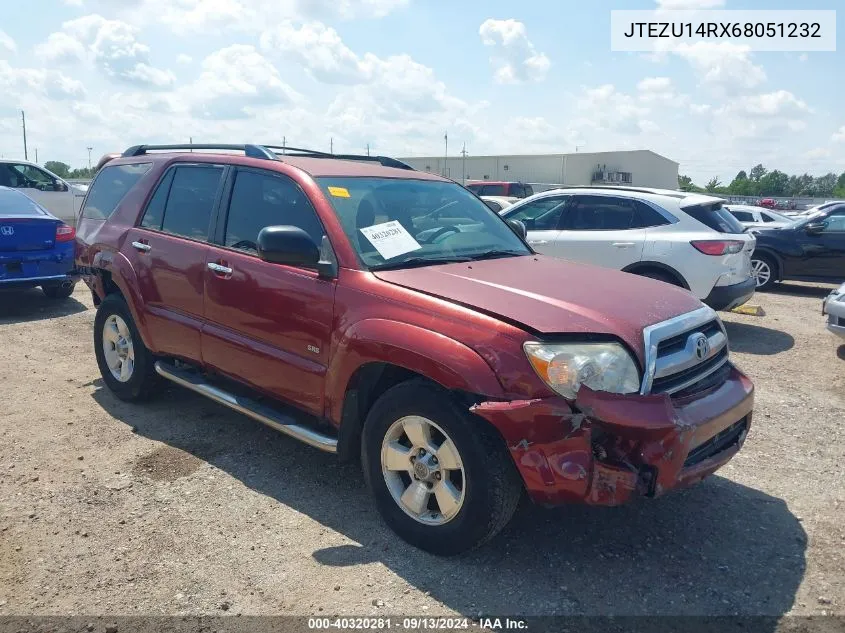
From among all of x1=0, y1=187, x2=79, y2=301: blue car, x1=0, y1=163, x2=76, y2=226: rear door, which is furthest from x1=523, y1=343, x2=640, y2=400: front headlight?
x1=0, y1=163, x2=76, y2=226: rear door

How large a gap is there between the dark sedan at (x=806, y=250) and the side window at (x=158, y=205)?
9547 mm

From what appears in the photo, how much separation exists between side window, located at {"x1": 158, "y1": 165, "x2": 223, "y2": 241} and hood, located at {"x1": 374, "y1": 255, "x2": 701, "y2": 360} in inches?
64.1

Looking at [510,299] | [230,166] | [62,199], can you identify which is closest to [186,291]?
[230,166]

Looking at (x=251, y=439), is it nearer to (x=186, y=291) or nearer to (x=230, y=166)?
(x=186, y=291)

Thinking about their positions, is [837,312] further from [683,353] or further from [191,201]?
[191,201]

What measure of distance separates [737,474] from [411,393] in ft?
7.84

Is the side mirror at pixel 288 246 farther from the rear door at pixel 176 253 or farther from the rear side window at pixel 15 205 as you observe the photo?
the rear side window at pixel 15 205

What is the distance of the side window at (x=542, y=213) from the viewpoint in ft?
28.4

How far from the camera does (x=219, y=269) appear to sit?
4.18 meters

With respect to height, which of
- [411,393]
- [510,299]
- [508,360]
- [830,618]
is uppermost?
[510,299]

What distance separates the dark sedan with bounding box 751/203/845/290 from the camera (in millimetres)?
11039

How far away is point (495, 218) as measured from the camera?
188 inches

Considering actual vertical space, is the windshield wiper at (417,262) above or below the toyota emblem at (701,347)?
above

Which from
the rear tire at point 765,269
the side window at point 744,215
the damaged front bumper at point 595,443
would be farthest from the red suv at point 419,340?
the side window at point 744,215
